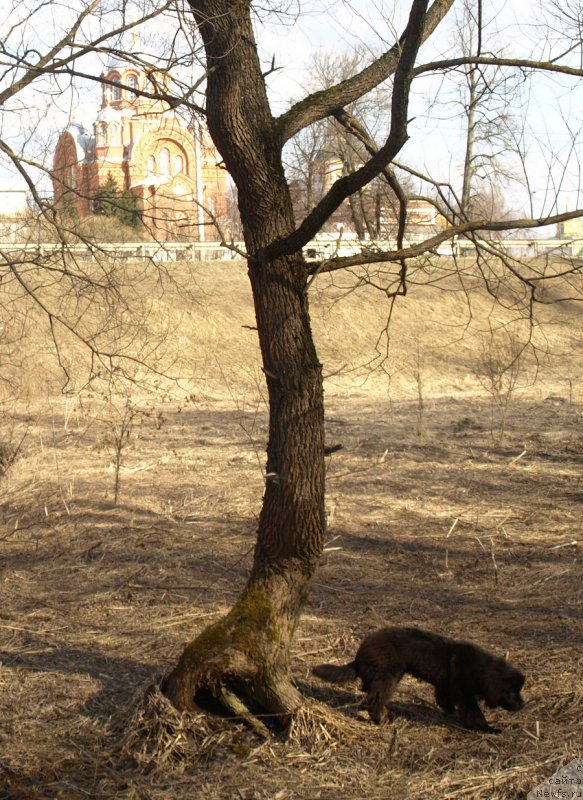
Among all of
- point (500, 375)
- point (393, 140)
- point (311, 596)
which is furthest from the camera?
point (500, 375)

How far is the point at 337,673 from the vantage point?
4.62 meters

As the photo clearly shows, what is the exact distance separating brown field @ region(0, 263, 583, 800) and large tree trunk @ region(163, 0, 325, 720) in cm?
55

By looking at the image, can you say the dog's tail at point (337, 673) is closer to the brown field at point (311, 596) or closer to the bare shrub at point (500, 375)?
the brown field at point (311, 596)

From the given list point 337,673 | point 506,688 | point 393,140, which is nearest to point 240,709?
point 337,673

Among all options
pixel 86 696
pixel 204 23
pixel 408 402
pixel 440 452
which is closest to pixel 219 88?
pixel 204 23

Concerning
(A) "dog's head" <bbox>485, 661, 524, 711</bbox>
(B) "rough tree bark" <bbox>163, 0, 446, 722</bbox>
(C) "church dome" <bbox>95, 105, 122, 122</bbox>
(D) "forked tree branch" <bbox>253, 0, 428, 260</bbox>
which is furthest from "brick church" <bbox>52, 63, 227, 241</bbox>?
(A) "dog's head" <bbox>485, 661, 524, 711</bbox>

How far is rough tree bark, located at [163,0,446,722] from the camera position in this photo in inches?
183

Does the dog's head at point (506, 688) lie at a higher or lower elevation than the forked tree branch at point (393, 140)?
lower

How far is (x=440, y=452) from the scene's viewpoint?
12.3m

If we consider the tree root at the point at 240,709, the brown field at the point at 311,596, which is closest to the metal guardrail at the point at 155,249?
the brown field at the point at 311,596

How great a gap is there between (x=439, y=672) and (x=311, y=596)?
7.39 feet

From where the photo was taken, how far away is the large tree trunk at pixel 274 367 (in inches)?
183

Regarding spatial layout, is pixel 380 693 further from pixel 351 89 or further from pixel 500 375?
pixel 500 375

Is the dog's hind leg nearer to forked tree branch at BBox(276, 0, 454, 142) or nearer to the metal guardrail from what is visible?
the metal guardrail
